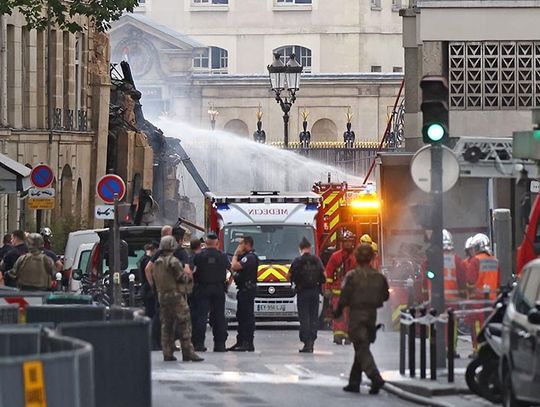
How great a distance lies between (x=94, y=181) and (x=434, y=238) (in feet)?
125

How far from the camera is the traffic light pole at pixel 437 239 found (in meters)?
22.6

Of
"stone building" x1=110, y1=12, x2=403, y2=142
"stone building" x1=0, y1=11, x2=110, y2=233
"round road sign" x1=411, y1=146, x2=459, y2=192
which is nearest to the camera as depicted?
"round road sign" x1=411, y1=146, x2=459, y2=192

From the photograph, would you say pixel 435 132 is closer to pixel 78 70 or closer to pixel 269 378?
pixel 269 378

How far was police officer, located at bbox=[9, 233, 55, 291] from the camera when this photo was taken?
2952 centimetres

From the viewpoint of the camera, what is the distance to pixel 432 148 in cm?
2277

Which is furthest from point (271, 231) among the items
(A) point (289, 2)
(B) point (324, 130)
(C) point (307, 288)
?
(A) point (289, 2)

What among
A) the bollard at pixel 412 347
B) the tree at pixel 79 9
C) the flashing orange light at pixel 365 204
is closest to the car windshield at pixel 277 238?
the flashing orange light at pixel 365 204

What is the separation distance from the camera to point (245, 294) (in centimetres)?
2988

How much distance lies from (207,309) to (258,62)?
106 metres

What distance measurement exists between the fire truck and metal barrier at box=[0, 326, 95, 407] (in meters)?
22.2

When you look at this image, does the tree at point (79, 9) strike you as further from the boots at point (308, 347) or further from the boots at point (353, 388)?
the boots at point (353, 388)

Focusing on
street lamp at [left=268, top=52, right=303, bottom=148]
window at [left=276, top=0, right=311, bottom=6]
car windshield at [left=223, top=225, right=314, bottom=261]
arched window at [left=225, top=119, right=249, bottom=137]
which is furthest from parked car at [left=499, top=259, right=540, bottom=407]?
window at [left=276, top=0, right=311, bottom=6]

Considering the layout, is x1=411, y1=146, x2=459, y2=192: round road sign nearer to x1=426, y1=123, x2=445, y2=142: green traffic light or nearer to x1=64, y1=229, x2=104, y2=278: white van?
x1=426, y1=123, x2=445, y2=142: green traffic light

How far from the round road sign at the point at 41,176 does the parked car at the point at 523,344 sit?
70.2ft
